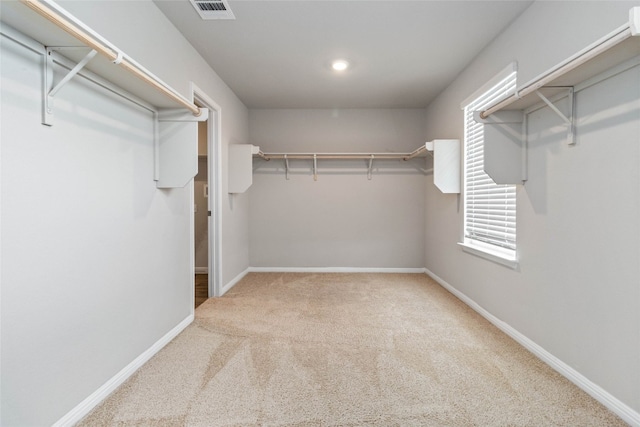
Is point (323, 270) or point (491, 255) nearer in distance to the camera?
point (491, 255)

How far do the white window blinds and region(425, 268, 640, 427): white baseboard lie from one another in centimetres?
60

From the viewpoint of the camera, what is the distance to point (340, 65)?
126 inches

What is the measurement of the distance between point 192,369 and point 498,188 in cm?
266

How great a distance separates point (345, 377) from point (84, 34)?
81.0 inches

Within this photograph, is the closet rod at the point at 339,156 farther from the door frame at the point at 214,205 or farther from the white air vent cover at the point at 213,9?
the white air vent cover at the point at 213,9

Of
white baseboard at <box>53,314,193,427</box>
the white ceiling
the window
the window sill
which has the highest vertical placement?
the white ceiling

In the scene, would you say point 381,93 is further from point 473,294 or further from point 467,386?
point 467,386

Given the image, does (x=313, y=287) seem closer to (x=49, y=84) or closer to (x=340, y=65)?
(x=340, y=65)

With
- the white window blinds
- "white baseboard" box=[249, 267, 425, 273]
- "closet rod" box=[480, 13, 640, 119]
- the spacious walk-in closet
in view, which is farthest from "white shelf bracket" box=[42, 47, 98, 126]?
"white baseboard" box=[249, 267, 425, 273]

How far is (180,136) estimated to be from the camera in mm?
2246

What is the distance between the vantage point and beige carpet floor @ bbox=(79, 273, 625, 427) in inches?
60.9

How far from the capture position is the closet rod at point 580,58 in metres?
1.21

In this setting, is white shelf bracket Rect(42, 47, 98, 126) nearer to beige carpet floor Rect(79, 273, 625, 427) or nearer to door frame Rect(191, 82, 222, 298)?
beige carpet floor Rect(79, 273, 625, 427)

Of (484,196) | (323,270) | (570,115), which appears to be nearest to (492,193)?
(484,196)
